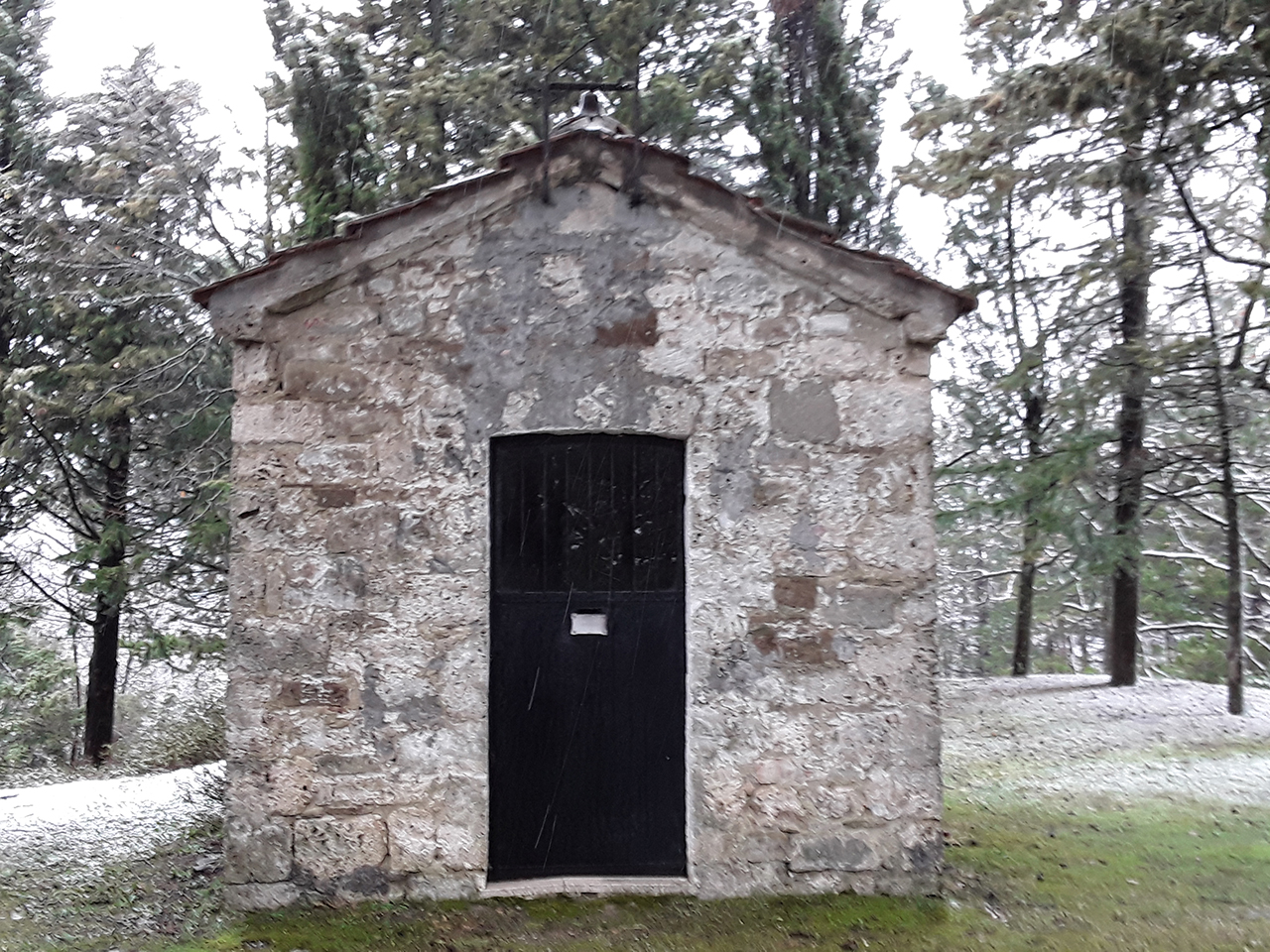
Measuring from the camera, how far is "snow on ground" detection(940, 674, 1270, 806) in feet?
26.1

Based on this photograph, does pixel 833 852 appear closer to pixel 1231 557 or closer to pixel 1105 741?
pixel 1105 741

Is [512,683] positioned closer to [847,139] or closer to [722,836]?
[722,836]

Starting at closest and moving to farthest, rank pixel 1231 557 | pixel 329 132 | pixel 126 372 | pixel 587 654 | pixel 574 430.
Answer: pixel 574 430
pixel 587 654
pixel 329 132
pixel 1231 557
pixel 126 372

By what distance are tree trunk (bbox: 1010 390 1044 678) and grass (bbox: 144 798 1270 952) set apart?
619cm

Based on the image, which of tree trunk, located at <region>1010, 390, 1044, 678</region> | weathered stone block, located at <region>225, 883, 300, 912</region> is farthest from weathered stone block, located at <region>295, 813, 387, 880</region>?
tree trunk, located at <region>1010, 390, 1044, 678</region>

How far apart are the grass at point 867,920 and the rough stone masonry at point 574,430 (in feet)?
0.45

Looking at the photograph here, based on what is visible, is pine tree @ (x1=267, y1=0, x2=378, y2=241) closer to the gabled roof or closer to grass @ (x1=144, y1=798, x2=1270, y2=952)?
the gabled roof

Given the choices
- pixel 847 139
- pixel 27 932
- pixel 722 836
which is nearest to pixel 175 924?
pixel 27 932

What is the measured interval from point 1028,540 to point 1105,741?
280 cm

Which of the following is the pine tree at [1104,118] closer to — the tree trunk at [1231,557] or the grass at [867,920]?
the tree trunk at [1231,557]

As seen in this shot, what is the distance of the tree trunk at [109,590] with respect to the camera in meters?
11.1

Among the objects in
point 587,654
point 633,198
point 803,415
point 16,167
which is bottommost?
point 587,654

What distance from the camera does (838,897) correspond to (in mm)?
4688

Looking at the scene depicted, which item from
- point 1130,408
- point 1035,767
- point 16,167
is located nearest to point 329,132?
point 16,167
